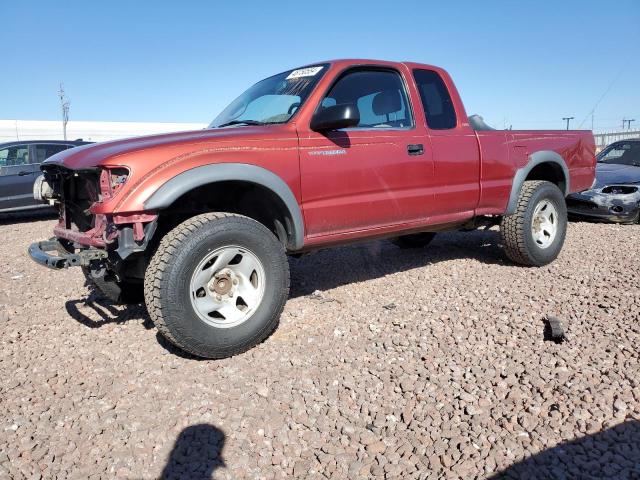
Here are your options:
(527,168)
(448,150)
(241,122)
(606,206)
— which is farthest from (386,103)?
(606,206)

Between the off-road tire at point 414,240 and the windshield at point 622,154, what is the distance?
486cm

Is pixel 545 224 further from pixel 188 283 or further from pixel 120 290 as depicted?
pixel 120 290

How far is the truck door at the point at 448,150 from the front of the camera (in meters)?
3.98

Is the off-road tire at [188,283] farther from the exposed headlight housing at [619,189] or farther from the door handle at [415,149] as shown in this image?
the exposed headlight housing at [619,189]

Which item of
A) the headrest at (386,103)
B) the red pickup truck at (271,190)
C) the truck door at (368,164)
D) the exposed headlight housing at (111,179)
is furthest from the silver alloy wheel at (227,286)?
the headrest at (386,103)

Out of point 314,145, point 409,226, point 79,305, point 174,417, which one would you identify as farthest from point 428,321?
point 79,305

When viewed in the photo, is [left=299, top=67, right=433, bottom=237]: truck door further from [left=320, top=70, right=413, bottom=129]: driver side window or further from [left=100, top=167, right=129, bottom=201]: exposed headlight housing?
[left=100, top=167, right=129, bottom=201]: exposed headlight housing

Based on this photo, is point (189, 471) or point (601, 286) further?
point (601, 286)

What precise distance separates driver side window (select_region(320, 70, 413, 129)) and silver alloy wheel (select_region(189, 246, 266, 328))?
1425 millimetres

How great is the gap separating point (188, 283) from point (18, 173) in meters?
8.22

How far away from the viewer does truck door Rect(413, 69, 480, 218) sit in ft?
13.1

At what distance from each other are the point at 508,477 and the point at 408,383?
0.79m

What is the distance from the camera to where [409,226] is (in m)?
3.93

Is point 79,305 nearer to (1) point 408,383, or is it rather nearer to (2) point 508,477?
(1) point 408,383
